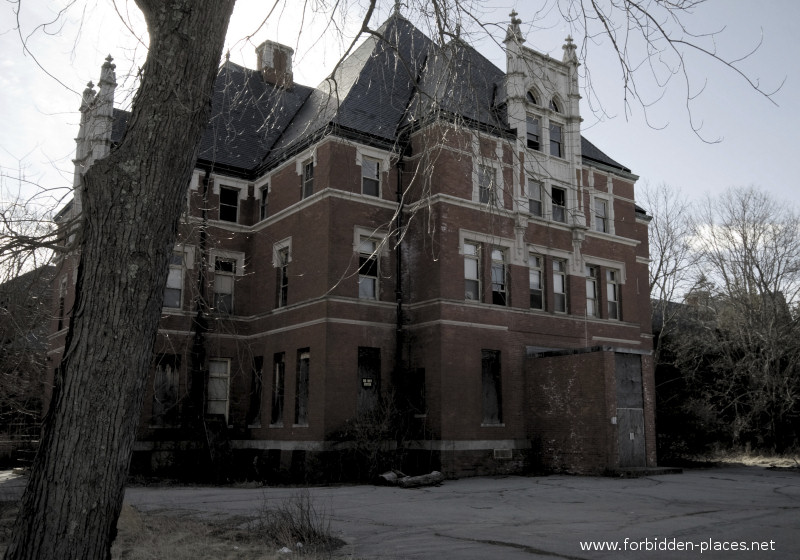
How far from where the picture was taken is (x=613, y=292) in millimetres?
29766

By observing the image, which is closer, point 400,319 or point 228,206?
point 400,319

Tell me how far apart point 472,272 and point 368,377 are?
5.28 m

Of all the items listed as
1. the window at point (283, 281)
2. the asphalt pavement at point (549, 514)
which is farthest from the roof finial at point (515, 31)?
the window at point (283, 281)

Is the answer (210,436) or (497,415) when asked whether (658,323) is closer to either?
(497,415)

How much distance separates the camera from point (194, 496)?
666 inches

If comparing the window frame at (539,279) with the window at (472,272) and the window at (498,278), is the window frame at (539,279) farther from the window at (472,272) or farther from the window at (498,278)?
the window at (472,272)

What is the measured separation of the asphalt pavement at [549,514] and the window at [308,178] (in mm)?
11003

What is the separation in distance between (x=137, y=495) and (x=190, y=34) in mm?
14839

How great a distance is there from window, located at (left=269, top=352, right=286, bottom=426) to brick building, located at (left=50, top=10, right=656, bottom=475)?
80 mm

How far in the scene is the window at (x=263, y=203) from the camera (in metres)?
28.5

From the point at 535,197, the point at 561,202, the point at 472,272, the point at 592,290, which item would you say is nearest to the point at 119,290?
the point at 472,272

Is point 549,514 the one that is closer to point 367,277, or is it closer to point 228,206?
point 367,277

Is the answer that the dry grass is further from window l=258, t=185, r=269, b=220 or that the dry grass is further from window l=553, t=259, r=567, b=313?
window l=553, t=259, r=567, b=313

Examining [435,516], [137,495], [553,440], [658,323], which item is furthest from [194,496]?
[658,323]
